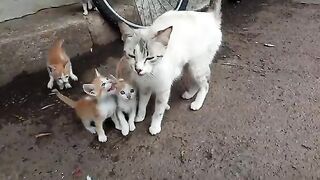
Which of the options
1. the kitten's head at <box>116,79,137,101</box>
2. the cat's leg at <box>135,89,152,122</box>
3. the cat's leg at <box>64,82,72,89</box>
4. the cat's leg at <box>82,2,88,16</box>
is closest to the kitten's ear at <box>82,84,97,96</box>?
the kitten's head at <box>116,79,137,101</box>

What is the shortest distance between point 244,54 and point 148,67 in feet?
3.68

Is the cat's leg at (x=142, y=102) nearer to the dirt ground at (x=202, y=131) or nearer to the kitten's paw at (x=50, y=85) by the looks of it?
the dirt ground at (x=202, y=131)

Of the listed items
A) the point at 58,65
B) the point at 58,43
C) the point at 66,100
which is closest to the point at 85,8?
the point at 58,43

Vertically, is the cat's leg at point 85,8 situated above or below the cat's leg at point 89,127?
above

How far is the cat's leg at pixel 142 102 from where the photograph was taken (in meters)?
2.12

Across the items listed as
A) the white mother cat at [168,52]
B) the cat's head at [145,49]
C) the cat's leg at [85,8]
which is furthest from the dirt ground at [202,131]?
the cat's head at [145,49]

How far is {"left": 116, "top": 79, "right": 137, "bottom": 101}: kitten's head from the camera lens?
6.59 feet

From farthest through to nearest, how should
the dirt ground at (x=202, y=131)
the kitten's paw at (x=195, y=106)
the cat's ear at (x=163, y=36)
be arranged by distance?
1. the kitten's paw at (x=195, y=106)
2. the dirt ground at (x=202, y=131)
3. the cat's ear at (x=163, y=36)

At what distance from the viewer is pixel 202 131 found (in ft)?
7.11

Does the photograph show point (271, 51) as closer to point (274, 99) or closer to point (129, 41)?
point (274, 99)

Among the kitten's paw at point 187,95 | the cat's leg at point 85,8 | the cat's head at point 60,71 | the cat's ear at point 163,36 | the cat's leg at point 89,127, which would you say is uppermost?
the cat's ear at point 163,36

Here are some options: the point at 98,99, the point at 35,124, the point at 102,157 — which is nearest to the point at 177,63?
the point at 98,99

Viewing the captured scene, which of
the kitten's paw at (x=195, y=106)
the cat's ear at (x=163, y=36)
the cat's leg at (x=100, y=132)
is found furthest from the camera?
the kitten's paw at (x=195, y=106)

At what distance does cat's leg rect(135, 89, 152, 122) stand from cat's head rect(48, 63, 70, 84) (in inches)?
18.5
